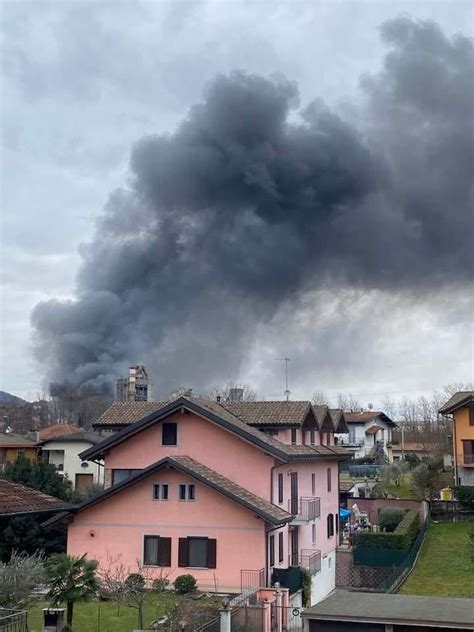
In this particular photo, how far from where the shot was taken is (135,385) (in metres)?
81.1

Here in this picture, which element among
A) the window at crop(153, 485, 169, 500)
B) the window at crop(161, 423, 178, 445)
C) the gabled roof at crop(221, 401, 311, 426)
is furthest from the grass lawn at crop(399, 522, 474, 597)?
the window at crop(161, 423, 178, 445)

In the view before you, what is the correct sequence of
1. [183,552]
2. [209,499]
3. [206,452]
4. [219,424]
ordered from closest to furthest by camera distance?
[183,552], [209,499], [219,424], [206,452]

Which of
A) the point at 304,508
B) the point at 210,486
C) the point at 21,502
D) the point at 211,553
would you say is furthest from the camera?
the point at 304,508

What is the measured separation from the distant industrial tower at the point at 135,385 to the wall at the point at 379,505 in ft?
110

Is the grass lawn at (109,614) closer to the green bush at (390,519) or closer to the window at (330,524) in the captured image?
the window at (330,524)

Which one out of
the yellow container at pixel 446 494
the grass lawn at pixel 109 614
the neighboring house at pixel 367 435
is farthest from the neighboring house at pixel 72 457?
the neighboring house at pixel 367 435

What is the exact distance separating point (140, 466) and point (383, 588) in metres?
11.6

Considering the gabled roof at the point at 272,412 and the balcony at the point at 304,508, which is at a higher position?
the gabled roof at the point at 272,412

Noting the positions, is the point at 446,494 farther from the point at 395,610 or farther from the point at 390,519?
the point at 395,610

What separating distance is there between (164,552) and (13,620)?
35.6 feet

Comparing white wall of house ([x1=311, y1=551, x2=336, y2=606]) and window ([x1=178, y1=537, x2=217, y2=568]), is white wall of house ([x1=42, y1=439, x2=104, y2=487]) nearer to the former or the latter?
white wall of house ([x1=311, y1=551, x2=336, y2=606])

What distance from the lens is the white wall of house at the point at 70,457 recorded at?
5631 centimetres

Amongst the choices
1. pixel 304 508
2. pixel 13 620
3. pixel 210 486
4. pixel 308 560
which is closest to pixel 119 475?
pixel 210 486

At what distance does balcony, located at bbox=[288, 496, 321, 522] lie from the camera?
32156 millimetres
